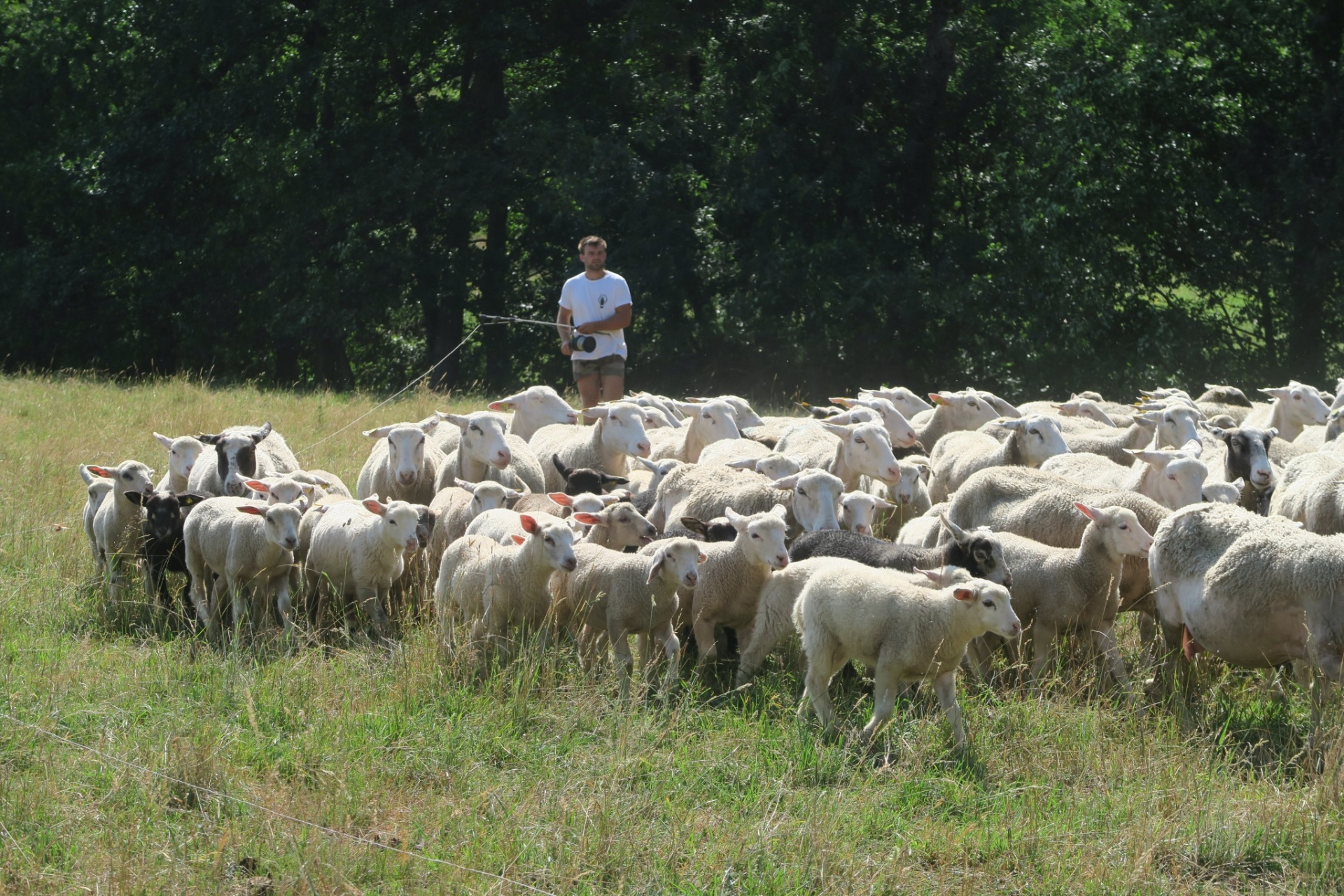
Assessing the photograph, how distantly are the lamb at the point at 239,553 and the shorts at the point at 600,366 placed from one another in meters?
5.06

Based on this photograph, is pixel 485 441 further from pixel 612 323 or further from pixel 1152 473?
pixel 1152 473

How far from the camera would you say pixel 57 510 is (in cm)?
948

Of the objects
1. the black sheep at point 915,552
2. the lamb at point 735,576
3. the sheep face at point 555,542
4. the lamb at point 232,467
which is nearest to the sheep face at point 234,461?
the lamb at point 232,467

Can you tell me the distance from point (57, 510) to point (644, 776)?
6.19m

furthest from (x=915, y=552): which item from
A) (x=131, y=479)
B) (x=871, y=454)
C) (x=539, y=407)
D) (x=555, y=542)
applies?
(x=539, y=407)

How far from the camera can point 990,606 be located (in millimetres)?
5227

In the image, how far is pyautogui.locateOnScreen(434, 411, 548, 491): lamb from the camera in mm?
8969

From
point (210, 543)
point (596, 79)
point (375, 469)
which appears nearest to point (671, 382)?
point (596, 79)

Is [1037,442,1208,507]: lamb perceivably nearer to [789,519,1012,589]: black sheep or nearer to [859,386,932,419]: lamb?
[789,519,1012,589]: black sheep

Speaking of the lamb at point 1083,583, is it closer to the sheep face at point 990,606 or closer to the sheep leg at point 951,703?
the sheep leg at point 951,703

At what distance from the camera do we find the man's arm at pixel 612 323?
1180 cm

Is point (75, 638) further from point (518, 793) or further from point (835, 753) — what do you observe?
point (835, 753)

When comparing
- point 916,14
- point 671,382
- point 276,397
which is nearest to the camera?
point 276,397

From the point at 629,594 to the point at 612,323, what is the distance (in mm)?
5837
